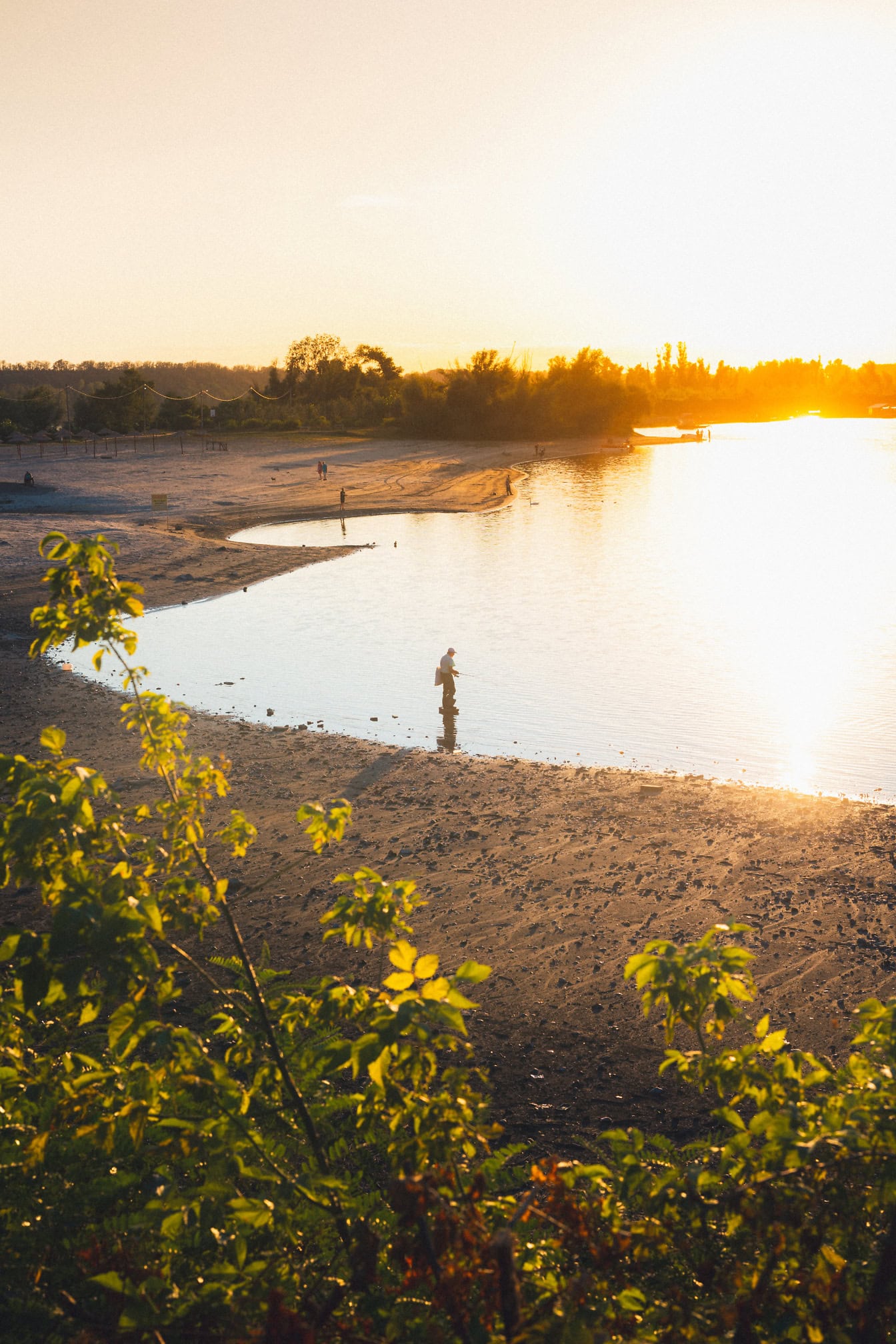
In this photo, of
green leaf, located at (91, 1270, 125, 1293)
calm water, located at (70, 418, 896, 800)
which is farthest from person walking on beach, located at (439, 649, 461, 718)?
green leaf, located at (91, 1270, 125, 1293)

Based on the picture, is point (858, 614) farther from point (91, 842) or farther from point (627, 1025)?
point (91, 842)

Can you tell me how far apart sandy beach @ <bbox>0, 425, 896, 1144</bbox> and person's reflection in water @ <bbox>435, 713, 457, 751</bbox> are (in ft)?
4.32

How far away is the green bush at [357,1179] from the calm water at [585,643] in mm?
11902

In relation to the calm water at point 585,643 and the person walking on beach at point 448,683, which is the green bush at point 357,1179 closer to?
the calm water at point 585,643

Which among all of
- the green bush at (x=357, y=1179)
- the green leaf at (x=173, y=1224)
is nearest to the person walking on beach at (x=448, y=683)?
the green bush at (x=357, y=1179)

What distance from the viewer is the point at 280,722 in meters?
17.9

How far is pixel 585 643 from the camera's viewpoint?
83.1 feet

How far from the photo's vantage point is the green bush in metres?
2.73

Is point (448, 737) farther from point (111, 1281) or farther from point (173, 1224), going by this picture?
point (111, 1281)

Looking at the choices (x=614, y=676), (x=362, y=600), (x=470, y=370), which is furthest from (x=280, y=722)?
(x=470, y=370)

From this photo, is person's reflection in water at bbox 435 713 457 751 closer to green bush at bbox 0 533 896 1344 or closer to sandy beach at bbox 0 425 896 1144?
sandy beach at bbox 0 425 896 1144

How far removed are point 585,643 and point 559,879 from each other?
15.2 meters

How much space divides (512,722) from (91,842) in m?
15.2

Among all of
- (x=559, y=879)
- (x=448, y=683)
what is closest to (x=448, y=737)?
(x=448, y=683)
